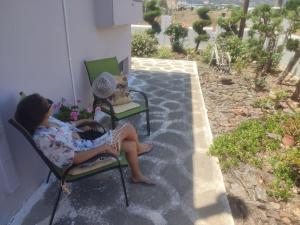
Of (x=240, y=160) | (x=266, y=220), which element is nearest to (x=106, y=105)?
(x=240, y=160)

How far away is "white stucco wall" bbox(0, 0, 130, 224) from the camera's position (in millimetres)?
2178

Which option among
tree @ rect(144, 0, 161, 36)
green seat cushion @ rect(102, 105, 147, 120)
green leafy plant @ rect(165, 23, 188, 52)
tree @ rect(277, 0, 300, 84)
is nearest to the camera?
green seat cushion @ rect(102, 105, 147, 120)

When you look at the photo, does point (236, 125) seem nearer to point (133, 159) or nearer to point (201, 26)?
point (133, 159)

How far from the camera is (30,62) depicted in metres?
2.50

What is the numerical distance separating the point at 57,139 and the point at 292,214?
241 centimetres

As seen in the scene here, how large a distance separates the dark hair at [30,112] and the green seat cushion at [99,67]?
1.96 metres

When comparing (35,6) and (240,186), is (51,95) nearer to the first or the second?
(35,6)

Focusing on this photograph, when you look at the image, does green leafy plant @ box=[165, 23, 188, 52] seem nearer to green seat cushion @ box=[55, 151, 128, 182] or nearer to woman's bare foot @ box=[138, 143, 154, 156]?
woman's bare foot @ box=[138, 143, 154, 156]

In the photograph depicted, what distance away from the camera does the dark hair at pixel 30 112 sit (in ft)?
6.57

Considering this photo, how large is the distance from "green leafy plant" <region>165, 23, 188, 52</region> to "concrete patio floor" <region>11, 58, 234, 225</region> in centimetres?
749

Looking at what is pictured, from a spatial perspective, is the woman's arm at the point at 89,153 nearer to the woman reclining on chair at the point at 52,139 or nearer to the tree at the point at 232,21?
the woman reclining on chair at the point at 52,139

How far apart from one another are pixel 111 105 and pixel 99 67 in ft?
3.31

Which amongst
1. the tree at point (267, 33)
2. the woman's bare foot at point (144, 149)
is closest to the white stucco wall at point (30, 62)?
the woman's bare foot at point (144, 149)

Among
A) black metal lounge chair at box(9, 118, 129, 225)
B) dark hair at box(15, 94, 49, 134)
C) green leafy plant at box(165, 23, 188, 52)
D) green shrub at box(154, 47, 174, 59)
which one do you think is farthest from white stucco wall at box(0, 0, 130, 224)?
green leafy plant at box(165, 23, 188, 52)
